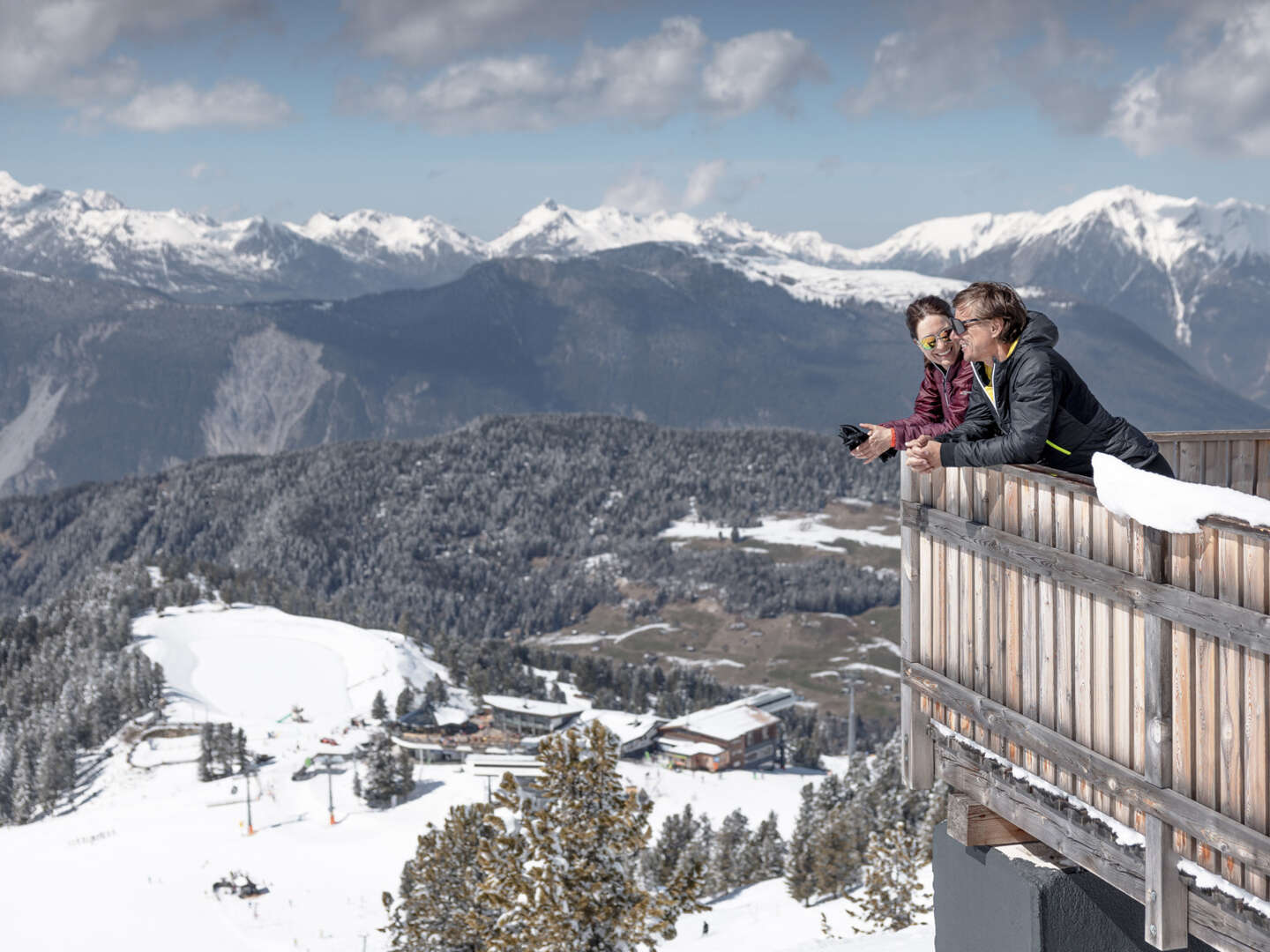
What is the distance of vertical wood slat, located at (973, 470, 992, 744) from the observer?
9422 millimetres

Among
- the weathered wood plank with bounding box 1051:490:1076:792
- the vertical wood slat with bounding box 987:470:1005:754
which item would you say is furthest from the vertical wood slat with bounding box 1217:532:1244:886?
the vertical wood slat with bounding box 987:470:1005:754

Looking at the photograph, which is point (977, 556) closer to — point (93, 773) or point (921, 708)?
point (921, 708)

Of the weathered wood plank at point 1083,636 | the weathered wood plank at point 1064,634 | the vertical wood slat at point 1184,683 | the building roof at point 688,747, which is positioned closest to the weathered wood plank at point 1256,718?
the vertical wood slat at point 1184,683

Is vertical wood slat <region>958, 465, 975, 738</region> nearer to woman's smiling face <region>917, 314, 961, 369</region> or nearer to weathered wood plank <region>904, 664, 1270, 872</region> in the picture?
weathered wood plank <region>904, 664, 1270, 872</region>

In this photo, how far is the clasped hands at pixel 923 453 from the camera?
8.98 metres

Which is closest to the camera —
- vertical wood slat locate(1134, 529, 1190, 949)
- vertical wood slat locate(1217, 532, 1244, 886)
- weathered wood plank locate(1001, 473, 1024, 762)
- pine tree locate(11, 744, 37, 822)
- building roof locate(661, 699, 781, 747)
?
vertical wood slat locate(1217, 532, 1244, 886)

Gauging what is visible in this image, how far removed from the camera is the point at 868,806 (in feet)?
248

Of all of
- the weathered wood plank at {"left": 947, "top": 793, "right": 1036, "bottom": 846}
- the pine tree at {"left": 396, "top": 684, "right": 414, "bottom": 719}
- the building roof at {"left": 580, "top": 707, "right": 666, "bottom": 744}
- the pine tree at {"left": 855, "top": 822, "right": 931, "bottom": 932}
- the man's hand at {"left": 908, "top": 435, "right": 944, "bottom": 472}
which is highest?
the man's hand at {"left": 908, "top": 435, "right": 944, "bottom": 472}

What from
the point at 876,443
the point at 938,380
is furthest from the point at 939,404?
the point at 876,443

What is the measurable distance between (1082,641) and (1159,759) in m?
1.07

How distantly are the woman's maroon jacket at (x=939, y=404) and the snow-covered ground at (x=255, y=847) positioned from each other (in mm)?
29048

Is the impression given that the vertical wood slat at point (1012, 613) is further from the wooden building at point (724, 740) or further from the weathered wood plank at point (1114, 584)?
the wooden building at point (724, 740)

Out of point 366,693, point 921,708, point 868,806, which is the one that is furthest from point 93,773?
point 921,708

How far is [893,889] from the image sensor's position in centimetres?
3662
